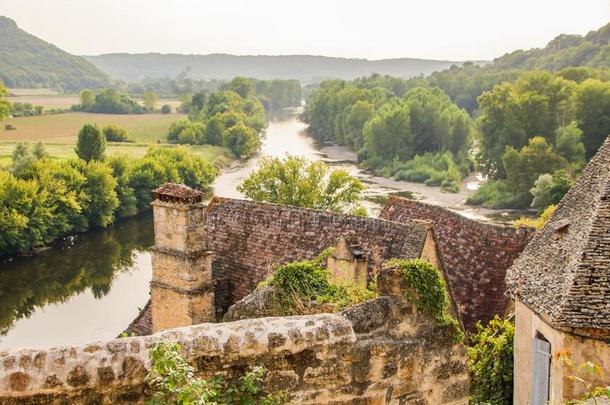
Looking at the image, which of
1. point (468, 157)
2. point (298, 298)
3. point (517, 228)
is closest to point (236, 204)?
point (517, 228)

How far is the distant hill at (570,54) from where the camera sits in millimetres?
126875

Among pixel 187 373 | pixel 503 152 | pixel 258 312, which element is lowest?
pixel 503 152

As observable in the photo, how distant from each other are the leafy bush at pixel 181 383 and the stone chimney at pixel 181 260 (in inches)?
453

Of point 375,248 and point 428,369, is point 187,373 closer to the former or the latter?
point 428,369

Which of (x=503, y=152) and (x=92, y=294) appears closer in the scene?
(x=92, y=294)

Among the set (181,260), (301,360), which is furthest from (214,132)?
(301,360)

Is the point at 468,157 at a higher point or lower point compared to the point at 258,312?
lower

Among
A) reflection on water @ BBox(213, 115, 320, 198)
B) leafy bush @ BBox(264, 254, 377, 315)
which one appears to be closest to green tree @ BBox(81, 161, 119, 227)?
reflection on water @ BBox(213, 115, 320, 198)

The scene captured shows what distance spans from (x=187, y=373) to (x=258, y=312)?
11.5 ft

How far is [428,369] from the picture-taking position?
22.4ft

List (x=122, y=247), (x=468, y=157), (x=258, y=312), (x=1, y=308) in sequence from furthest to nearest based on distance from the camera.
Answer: (x=468, y=157), (x=122, y=247), (x=1, y=308), (x=258, y=312)

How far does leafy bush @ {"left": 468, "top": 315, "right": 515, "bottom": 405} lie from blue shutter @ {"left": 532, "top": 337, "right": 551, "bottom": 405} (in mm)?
1687

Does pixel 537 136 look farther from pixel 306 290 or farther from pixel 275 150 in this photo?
pixel 306 290

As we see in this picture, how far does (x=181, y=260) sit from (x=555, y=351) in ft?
29.5
